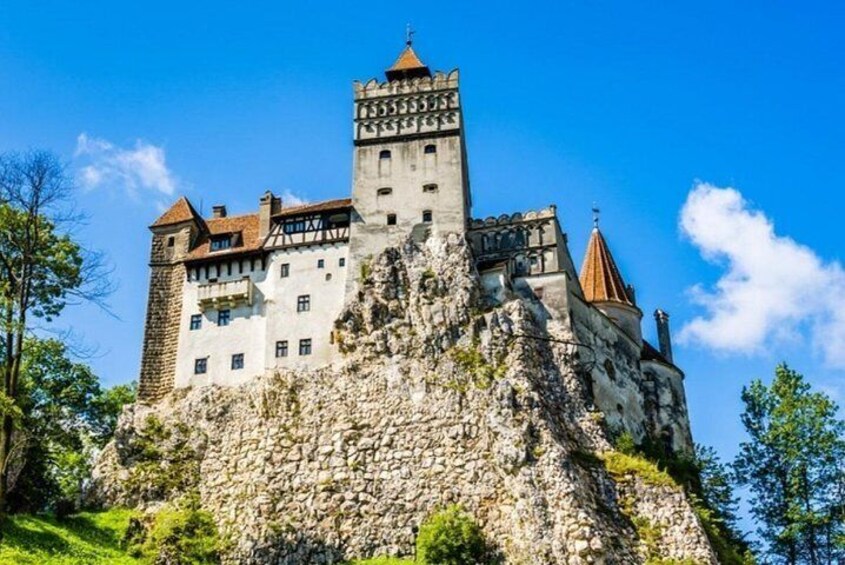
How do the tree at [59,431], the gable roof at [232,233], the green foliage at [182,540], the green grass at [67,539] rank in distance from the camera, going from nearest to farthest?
1. the green grass at [67,539]
2. the green foliage at [182,540]
3. the tree at [59,431]
4. the gable roof at [232,233]

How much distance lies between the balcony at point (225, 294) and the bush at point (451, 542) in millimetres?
19391

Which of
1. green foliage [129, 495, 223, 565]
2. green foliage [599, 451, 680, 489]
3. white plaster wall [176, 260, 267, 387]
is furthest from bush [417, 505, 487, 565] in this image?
white plaster wall [176, 260, 267, 387]

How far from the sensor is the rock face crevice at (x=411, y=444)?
167ft

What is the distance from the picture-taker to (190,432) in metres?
58.5

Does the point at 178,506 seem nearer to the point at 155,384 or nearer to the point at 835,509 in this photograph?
the point at 155,384

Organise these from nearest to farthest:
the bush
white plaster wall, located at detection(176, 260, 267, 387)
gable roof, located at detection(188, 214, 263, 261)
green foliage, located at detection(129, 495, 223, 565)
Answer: the bush < green foliage, located at detection(129, 495, 223, 565) < white plaster wall, located at detection(176, 260, 267, 387) < gable roof, located at detection(188, 214, 263, 261)

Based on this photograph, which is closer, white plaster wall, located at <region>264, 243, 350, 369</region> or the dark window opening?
white plaster wall, located at <region>264, 243, 350, 369</region>

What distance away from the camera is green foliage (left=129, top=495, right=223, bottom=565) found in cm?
5094

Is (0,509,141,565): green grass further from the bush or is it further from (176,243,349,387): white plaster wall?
the bush

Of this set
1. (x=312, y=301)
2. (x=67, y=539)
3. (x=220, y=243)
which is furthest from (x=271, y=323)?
(x=67, y=539)

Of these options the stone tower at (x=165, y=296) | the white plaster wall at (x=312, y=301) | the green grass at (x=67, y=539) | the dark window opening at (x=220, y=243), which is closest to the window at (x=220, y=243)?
the dark window opening at (x=220, y=243)

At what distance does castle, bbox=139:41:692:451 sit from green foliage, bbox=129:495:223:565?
936cm

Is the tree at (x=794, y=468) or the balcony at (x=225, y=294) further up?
the balcony at (x=225, y=294)

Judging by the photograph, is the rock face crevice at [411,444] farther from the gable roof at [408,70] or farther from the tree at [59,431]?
the gable roof at [408,70]
